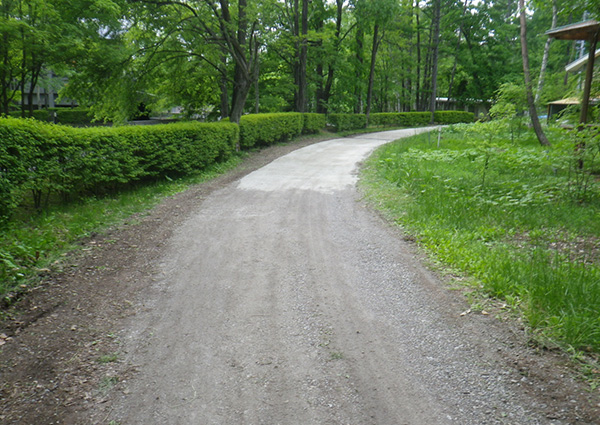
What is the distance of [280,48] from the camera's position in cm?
2033

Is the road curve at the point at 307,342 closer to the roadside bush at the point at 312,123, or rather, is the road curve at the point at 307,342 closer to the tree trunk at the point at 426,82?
the roadside bush at the point at 312,123

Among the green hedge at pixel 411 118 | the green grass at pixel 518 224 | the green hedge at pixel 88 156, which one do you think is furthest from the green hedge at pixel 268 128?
the green hedge at pixel 411 118

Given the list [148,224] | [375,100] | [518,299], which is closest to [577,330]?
[518,299]

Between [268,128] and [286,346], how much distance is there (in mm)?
15121

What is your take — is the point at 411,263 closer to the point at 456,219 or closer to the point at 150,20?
the point at 456,219

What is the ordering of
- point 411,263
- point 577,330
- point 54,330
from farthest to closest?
point 411,263 < point 54,330 < point 577,330

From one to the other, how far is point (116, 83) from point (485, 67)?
37.6 meters

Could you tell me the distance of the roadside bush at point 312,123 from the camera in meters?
23.2

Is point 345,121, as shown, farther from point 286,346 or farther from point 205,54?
point 286,346

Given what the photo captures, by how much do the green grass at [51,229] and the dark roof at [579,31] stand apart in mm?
10677

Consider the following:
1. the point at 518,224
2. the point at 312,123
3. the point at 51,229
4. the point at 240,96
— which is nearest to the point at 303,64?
the point at 312,123

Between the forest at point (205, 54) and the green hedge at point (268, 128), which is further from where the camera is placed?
the green hedge at point (268, 128)

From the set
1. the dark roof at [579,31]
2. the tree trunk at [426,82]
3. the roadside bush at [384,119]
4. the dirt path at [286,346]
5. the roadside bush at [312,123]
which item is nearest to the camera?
the dirt path at [286,346]

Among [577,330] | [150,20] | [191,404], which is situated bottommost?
[191,404]
